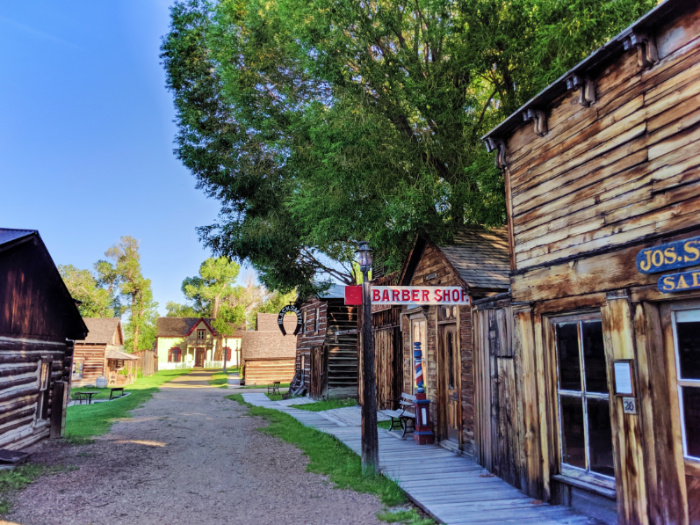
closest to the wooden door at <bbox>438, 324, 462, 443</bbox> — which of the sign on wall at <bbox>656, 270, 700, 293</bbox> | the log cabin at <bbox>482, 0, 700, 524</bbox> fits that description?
the log cabin at <bbox>482, 0, 700, 524</bbox>

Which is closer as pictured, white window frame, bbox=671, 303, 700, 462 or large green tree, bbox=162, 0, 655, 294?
white window frame, bbox=671, 303, 700, 462

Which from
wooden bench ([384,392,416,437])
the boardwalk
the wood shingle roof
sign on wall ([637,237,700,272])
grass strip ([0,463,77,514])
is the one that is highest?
the wood shingle roof

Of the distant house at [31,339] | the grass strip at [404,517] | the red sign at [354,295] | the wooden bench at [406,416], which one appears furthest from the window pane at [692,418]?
the distant house at [31,339]

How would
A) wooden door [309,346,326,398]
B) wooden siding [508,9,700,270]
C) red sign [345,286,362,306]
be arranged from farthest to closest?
wooden door [309,346,326,398]
red sign [345,286,362,306]
wooden siding [508,9,700,270]

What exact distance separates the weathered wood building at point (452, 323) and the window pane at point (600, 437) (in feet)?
10.1

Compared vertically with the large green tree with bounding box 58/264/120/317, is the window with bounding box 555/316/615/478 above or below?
below

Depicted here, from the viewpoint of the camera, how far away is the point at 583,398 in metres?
5.86

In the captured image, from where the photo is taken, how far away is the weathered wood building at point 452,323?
9148 mm

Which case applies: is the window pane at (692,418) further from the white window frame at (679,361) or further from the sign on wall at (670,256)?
the sign on wall at (670,256)

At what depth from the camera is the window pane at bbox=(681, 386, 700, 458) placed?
4418 mm

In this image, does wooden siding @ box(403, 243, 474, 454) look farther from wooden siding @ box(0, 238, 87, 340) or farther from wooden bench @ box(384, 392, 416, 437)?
wooden siding @ box(0, 238, 87, 340)

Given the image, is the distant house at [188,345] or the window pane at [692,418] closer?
the window pane at [692,418]

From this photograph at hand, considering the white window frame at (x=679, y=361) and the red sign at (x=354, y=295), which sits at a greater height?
the red sign at (x=354, y=295)

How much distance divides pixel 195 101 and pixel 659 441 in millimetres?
19910
